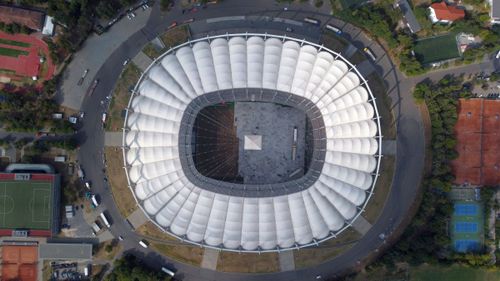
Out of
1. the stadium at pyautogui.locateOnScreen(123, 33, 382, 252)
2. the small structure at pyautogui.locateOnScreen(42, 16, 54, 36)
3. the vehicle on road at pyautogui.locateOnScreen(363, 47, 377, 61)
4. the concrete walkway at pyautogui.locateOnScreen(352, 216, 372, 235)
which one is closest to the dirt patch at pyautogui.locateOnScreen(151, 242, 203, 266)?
the stadium at pyautogui.locateOnScreen(123, 33, 382, 252)

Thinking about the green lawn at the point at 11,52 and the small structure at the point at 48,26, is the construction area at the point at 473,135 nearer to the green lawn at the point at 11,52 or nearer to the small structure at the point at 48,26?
the small structure at the point at 48,26

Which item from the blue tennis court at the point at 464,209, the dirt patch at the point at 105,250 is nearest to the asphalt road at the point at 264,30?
the dirt patch at the point at 105,250

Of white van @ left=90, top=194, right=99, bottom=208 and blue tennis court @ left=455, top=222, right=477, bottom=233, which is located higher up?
white van @ left=90, top=194, right=99, bottom=208

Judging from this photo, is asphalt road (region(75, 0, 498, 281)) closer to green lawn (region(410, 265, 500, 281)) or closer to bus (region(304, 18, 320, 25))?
bus (region(304, 18, 320, 25))

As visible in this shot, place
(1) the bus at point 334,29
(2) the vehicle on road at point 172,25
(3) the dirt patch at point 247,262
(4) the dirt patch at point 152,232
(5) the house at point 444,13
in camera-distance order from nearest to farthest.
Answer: (4) the dirt patch at point 152,232 → (3) the dirt patch at point 247,262 → (5) the house at point 444,13 → (2) the vehicle on road at point 172,25 → (1) the bus at point 334,29

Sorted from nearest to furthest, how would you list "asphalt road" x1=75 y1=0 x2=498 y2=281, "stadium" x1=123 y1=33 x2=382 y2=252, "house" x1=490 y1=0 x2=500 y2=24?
"stadium" x1=123 y1=33 x2=382 y2=252 < "asphalt road" x1=75 y1=0 x2=498 y2=281 < "house" x1=490 y1=0 x2=500 y2=24

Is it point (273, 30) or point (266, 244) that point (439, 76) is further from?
point (266, 244)
